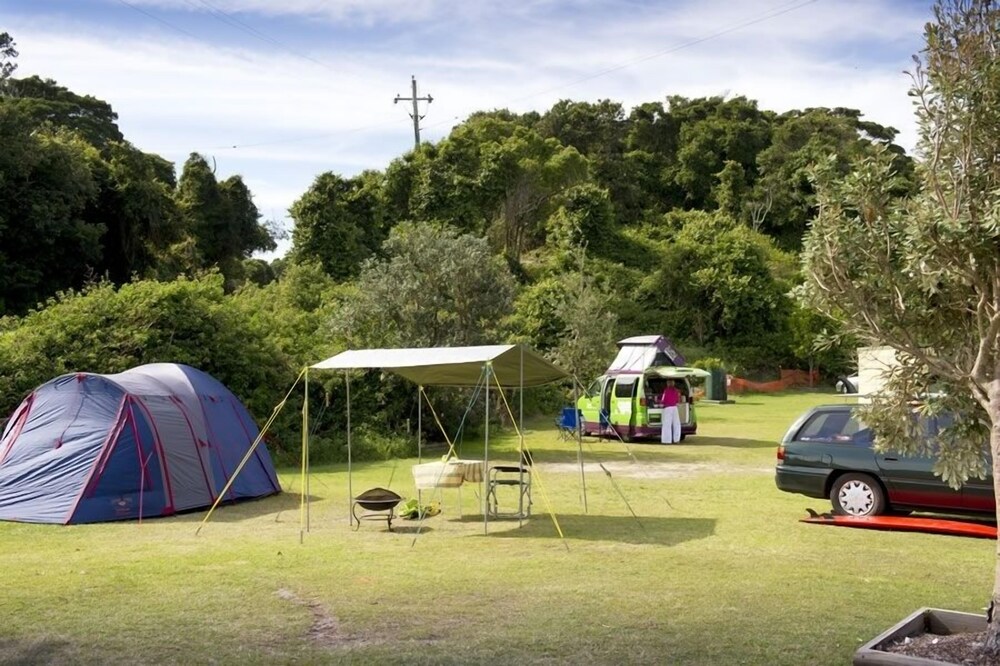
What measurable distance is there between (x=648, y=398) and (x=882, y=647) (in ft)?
59.2

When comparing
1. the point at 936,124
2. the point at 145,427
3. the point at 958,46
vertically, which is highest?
the point at 958,46

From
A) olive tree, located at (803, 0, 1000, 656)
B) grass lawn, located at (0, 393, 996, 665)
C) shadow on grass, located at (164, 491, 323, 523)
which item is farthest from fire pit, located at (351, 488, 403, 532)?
olive tree, located at (803, 0, 1000, 656)

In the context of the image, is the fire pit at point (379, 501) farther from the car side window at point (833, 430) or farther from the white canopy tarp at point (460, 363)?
the car side window at point (833, 430)

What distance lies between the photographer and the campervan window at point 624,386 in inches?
965

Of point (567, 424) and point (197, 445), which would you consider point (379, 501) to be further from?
point (567, 424)

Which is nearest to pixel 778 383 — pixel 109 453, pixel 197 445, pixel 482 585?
pixel 197 445

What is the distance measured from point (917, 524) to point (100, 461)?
1014cm

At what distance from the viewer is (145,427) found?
13.6 metres

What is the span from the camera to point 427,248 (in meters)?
22.0

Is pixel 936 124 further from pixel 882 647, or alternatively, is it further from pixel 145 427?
pixel 145 427

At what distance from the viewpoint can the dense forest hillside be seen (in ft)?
68.8

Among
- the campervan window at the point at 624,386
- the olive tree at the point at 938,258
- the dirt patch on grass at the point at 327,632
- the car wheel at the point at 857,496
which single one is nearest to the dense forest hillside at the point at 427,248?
the olive tree at the point at 938,258

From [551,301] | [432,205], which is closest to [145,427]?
[551,301]

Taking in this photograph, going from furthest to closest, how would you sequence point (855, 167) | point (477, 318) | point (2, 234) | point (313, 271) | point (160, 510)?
1. point (313, 271)
2. point (2, 234)
3. point (477, 318)
4. point (160, 510)
5. point (855, 167)
